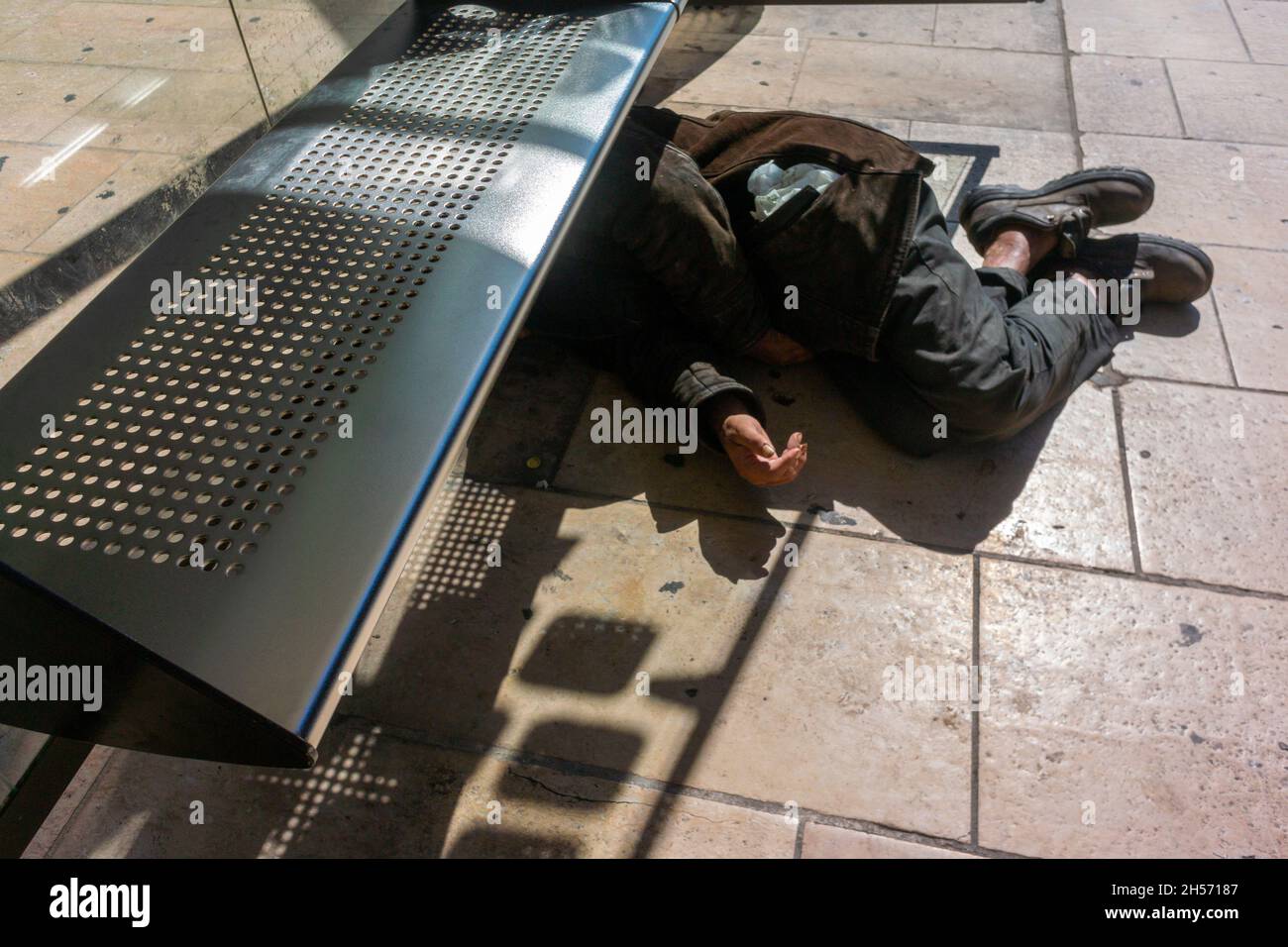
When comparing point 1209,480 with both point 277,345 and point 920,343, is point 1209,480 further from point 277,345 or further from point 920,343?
point 277,345

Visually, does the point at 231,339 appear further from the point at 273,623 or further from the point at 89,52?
the point at 89,52

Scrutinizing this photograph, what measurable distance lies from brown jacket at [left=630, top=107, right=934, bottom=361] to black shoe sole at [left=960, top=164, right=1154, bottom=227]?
68cm

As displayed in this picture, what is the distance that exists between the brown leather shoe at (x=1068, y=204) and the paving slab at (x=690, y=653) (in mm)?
1145

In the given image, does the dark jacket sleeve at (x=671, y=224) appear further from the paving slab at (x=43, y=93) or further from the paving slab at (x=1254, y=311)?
the paving slab at (x=1254, y=311)

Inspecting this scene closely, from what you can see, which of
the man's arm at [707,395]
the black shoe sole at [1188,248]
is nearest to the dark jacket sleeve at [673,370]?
the man's arm at [707,395]

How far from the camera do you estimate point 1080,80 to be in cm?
354

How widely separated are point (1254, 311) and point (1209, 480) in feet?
2.45

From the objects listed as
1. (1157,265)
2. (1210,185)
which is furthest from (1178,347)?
(1210,185)

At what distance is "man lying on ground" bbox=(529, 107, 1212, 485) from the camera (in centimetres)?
201

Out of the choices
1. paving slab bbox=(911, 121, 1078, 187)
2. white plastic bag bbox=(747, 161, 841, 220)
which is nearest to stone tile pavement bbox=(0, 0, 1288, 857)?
white plastic bag bbox=(747, 161, 841, 220)

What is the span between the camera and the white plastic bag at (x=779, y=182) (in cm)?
209

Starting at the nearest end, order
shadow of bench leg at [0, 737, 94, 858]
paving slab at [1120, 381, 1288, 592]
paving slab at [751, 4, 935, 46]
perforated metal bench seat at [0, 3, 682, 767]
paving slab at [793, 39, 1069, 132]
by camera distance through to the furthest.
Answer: perforated metal bench seat at [0, 3, 682, 767]
shadow of bench leg at [0, 737, 94, 858]
paving slab at [1120, 381, 1288, 592]
paving slab at [793, 39, 1069, 132]
paving slab at [751, 4, 935, 46]

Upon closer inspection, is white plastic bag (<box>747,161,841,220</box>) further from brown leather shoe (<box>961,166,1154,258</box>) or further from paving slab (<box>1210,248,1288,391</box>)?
paving slab (<box>1210,248,1288,391</box>)

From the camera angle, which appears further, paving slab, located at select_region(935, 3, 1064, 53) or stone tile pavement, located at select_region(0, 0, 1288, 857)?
paving slab, located at select_region(935, 3, 1064, 53)
